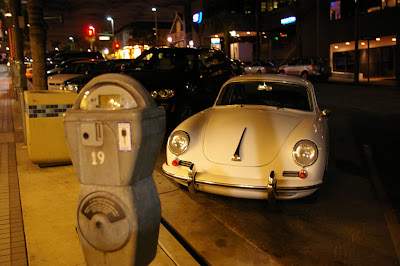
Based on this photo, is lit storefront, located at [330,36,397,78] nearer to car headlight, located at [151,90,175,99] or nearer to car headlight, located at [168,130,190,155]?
car headlight, located at [151,90,175,99]

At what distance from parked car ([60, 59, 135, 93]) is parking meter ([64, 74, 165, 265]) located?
386 inches

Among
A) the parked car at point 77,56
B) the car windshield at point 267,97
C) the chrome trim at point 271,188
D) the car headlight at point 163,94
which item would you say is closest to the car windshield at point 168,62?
the car headlight at point 163,94

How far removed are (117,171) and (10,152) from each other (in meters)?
5.58

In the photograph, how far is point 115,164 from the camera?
7.97ft

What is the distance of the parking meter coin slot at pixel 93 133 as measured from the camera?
96.0 inches

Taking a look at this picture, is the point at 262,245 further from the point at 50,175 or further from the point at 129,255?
the point at 50,175

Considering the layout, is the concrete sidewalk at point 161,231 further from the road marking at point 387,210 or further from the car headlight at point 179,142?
the road marking at point 387,210

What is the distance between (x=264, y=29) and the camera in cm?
4331

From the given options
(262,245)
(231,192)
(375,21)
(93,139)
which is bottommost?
(262,245)

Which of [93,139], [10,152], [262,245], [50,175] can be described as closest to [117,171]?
[93,139]

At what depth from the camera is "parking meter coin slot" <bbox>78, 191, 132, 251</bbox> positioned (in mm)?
2439

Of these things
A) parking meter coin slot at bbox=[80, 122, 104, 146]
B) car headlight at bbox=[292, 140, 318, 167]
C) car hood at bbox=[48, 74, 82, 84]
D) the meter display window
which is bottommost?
car headlight at bbox=[292, 140, 318, 167]

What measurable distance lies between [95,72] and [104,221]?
41.3 ft

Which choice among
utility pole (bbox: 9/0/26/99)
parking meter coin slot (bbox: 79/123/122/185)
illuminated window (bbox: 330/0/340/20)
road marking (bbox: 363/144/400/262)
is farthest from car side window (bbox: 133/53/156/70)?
illuminated window (bbox: 330/0/340/20)
